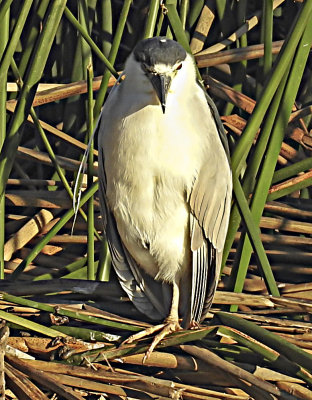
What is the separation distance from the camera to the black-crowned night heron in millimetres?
2811

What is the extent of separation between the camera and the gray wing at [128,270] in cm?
299

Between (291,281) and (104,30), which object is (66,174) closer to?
(104,30)

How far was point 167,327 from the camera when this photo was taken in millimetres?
2736

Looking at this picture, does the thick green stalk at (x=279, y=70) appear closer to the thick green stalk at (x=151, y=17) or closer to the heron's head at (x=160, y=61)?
the heron's head at (x=160, y=61)

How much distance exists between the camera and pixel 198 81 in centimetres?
299

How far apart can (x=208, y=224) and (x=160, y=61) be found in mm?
554

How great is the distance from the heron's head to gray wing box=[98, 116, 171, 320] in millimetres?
Result: 434

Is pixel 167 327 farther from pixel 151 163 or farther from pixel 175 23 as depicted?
pixel 175 23

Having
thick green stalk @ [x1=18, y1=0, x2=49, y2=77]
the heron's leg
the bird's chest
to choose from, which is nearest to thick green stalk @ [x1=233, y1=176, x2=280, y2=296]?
the bird's chest

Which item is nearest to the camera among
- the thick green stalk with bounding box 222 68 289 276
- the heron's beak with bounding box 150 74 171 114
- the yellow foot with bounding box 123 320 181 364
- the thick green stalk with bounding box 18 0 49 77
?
the yellow foot with bounding box 123 320 181 364

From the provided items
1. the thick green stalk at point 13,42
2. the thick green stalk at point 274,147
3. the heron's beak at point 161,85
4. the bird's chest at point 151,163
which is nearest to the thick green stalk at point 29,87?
the thick green stalk at point 13,42

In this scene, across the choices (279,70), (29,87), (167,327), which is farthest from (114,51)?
(167,327)

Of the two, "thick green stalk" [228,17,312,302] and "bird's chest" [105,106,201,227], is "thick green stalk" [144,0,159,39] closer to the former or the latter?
"bird's chest" [105,106,201,227]

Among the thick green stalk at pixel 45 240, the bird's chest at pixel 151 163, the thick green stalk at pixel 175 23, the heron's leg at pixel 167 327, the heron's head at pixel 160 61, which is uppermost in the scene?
the thick green stalk at pixel 175 23
